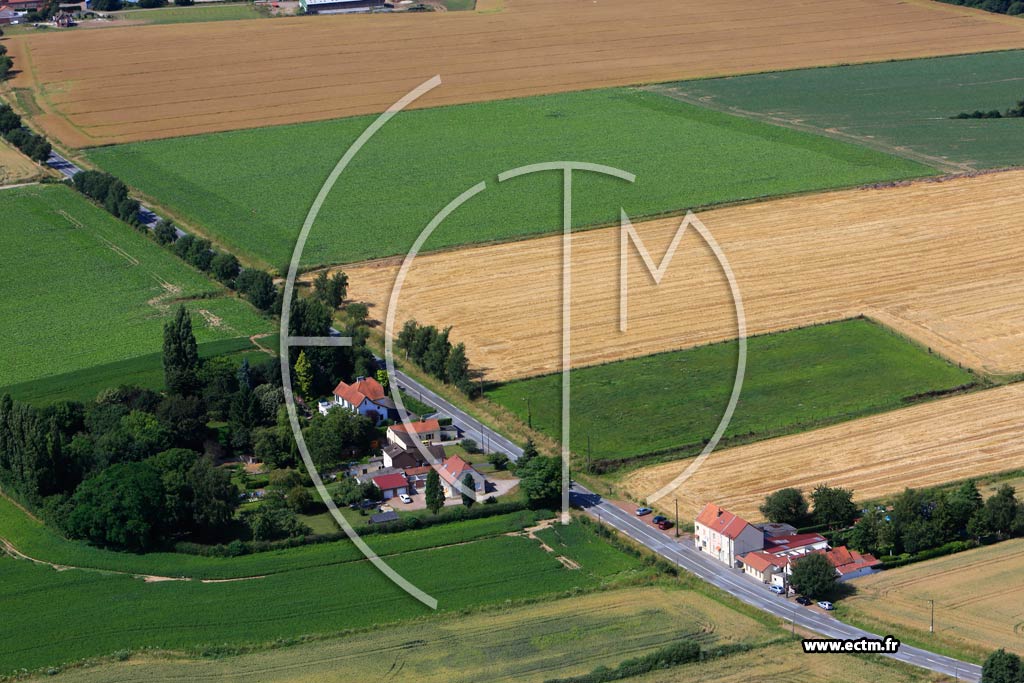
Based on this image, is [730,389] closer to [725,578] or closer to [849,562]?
[849,562]

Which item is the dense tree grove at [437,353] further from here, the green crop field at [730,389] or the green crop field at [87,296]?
the green crop field at [87,296]

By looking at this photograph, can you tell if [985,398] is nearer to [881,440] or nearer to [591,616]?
[881,440]

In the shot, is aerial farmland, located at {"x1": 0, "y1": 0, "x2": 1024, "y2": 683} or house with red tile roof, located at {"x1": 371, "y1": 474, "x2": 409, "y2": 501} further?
house with red tile roof, located at {"x1": 371, "y1": 474, "x2": 409, "y2": 501}

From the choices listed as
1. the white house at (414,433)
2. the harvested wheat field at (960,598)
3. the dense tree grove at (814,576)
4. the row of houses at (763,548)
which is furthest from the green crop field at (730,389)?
the harvested wheat field at (960,598)

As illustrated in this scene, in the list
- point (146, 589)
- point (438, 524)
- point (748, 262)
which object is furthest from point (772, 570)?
point (748, 262)

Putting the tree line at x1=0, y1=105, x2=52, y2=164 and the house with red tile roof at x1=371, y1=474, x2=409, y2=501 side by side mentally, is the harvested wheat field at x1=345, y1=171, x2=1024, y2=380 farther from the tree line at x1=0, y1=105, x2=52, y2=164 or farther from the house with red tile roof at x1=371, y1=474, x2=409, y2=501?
the tree line at x1=0, y1=105, x2=52, y2=164

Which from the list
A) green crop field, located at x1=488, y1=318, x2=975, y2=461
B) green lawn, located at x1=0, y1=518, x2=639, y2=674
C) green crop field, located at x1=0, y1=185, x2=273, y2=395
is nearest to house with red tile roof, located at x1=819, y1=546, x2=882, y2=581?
green lawn, located at x1=0, y1=518, x2=639, y2=674

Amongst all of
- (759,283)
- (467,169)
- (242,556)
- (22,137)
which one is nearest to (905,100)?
(467,169)
